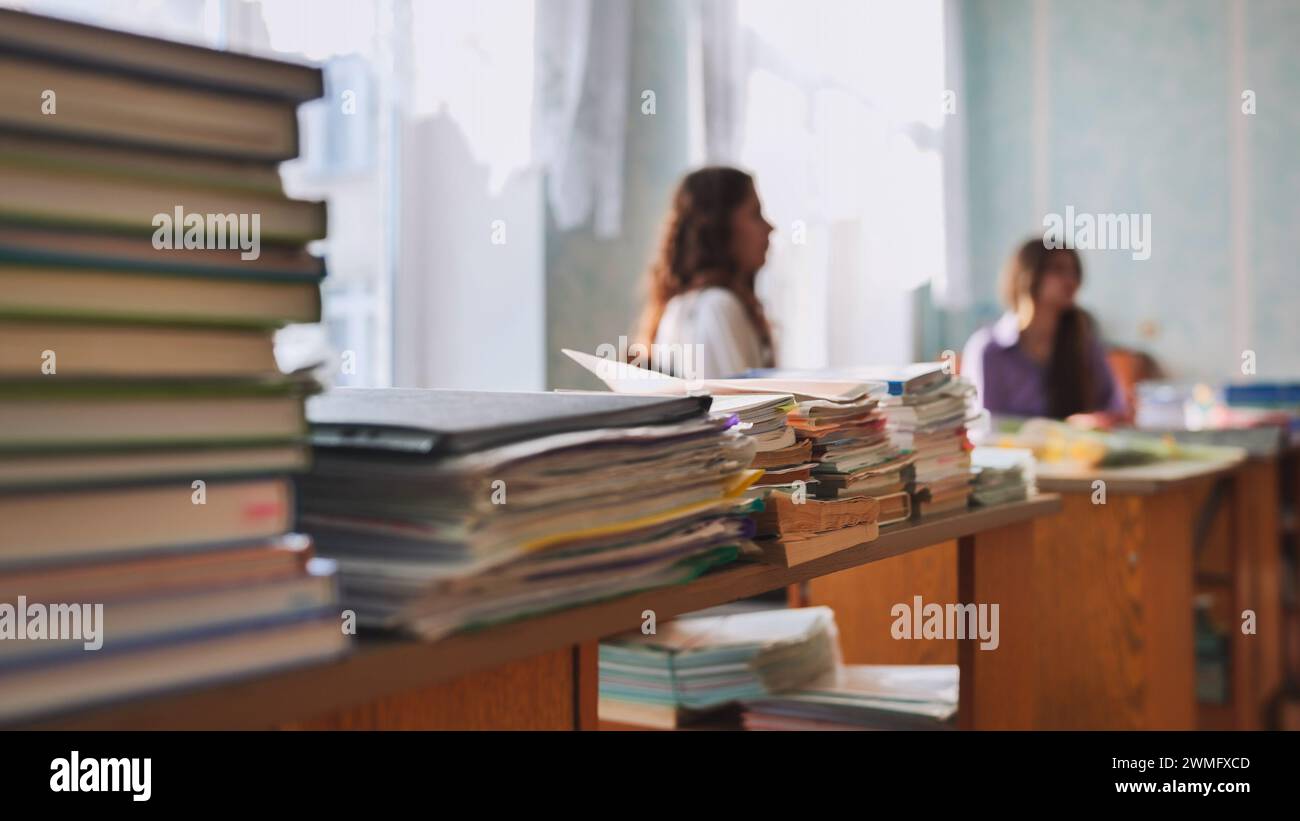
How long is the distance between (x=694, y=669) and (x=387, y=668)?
0.81 meters

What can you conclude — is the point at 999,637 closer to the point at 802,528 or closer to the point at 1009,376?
the point at 802,528

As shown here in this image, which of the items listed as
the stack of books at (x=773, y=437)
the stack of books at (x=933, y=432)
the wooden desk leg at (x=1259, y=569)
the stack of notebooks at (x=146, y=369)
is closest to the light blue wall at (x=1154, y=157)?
the wooden desk leg at (x=1259, y=569)

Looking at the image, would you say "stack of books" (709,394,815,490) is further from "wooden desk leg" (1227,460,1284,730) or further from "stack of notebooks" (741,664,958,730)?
"wooden desk leg" (1227,460,1284,730)

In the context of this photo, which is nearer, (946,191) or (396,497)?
(396,497)

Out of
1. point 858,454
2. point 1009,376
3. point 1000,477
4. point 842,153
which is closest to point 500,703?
point 858,454

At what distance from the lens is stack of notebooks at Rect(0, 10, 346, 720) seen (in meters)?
0.49

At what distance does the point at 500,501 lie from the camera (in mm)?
640

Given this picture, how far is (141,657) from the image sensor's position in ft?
1.65

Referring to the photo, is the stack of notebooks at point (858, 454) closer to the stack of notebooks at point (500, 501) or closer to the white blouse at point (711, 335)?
the stack of notebooks at point (500, 501)

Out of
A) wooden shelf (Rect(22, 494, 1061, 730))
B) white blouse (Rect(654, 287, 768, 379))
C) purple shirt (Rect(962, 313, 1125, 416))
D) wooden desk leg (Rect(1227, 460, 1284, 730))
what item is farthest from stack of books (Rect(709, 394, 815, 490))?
purple shirt (Rect(962, 313, 1125, 416))

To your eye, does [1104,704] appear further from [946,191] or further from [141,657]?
[946,191]

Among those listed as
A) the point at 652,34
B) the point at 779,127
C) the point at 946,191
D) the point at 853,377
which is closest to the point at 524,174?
the point at 652,34

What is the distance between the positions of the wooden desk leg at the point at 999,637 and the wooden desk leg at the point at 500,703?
25.4 inches

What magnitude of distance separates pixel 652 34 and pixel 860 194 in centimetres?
132
